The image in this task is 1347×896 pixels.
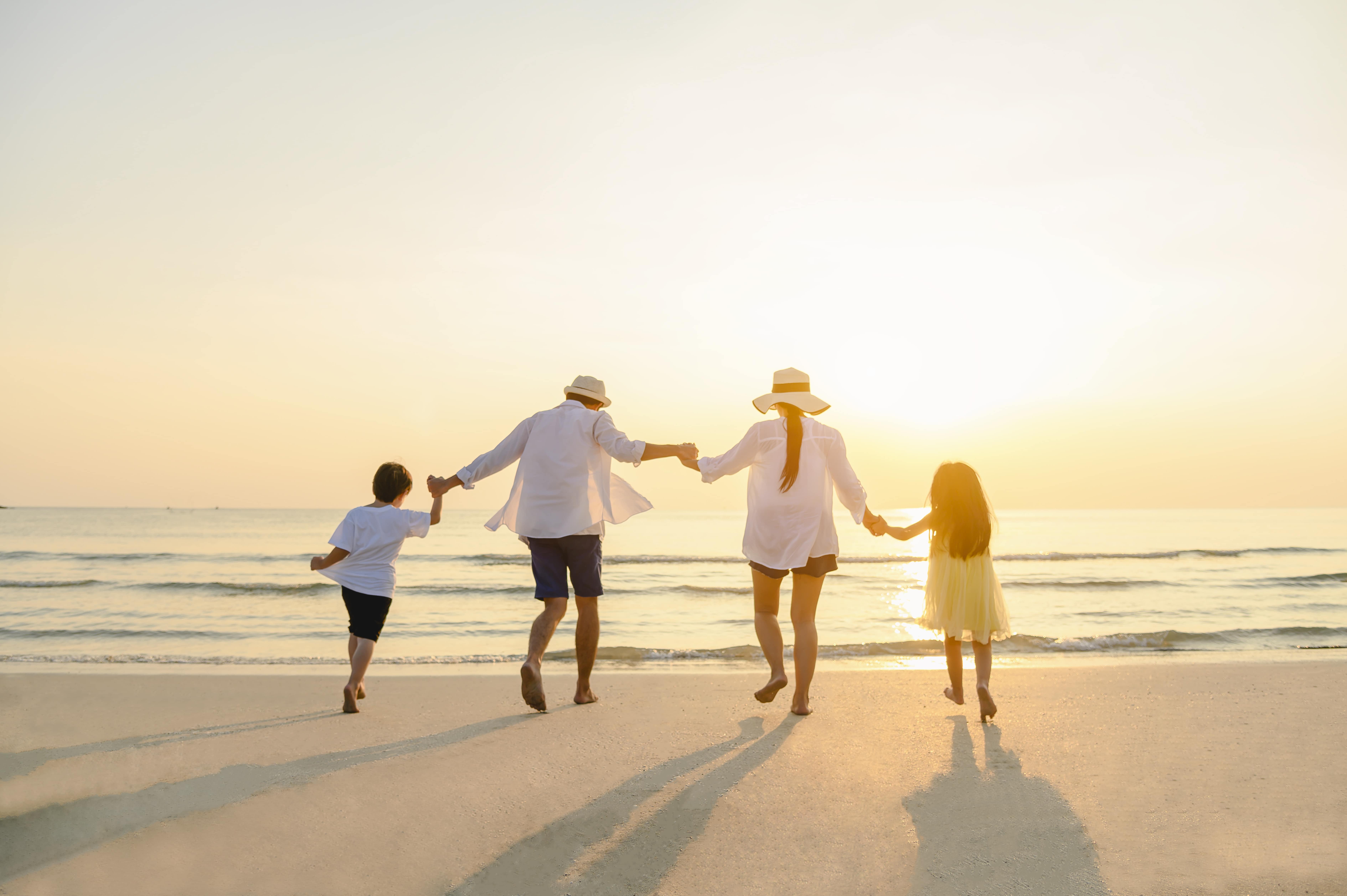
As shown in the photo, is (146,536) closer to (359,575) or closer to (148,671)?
(148,671)

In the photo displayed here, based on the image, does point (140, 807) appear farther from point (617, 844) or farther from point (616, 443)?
point (616, 443)

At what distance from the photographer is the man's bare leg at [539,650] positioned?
502 centimetres

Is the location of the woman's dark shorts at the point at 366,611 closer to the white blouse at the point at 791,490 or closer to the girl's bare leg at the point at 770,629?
the white blouse at the point at 791,490

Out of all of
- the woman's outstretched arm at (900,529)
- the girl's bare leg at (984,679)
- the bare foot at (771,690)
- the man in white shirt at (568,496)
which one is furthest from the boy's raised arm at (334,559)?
the girl's bare leg at (984,679)

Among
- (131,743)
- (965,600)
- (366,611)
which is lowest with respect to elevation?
(131,743)

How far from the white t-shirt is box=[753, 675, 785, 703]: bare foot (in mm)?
2518

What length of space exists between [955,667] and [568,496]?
2841 mm

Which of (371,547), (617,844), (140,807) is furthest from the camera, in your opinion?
(371,547)

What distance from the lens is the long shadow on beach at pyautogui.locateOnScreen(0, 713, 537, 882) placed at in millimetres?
2949

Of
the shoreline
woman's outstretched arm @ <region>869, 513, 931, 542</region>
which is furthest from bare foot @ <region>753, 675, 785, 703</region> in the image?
the shoreline

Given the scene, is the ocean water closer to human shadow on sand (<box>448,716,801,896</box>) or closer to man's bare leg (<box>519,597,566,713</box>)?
man's bare leg (<box>519,597,566,713</box>)

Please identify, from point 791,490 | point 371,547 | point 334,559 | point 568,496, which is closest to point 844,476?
point 791,490

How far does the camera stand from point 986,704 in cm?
492

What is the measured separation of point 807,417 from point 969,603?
163 cm
